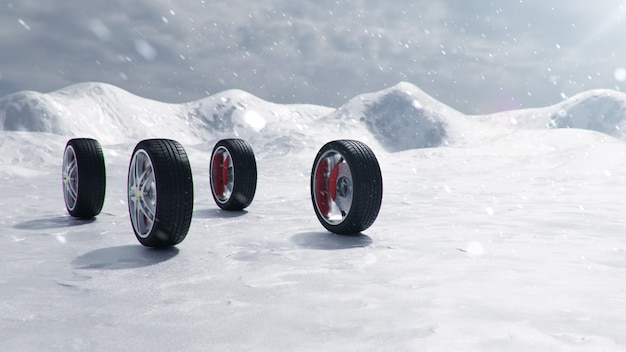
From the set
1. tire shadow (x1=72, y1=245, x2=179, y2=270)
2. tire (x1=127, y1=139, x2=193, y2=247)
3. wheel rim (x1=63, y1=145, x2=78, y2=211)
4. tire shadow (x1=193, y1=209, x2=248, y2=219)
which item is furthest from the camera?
tire shadow (x1=193, y1=209, x2=248, y2=219)

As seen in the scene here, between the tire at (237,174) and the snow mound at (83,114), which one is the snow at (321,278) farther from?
the snow mound at (83,114)

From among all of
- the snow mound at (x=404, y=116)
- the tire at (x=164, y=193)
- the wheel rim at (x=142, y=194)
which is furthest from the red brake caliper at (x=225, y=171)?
the snow mound at (x=404, y=116)

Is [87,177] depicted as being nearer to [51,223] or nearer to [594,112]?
[51,223]

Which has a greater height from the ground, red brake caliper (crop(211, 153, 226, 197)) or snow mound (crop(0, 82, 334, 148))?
snow mound (crop(0, 82, 334, 148))

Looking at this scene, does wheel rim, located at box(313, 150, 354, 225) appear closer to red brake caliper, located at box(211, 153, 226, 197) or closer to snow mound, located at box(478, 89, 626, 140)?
red brake caliper, located at box(211, 153, 226, 197)

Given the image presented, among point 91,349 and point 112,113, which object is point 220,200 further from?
point 112,113

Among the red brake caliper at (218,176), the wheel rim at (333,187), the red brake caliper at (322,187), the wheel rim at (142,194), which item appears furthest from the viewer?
the red brake caliper at (218,176)

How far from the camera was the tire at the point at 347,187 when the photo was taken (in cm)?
557

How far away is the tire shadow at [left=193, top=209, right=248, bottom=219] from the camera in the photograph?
25.0 ft

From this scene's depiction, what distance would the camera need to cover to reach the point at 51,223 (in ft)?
22.1

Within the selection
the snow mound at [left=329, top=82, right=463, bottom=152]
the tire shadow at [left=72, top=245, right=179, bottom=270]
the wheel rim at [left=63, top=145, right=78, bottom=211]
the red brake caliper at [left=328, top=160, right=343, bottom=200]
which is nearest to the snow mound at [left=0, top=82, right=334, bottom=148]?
the snow mound at [left=329, top=82, right=463, bottom=152]

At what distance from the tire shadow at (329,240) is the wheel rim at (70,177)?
3513 mm

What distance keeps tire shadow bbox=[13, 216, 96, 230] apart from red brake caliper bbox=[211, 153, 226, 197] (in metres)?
2.15

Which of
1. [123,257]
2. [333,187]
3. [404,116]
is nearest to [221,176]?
[333,187]
